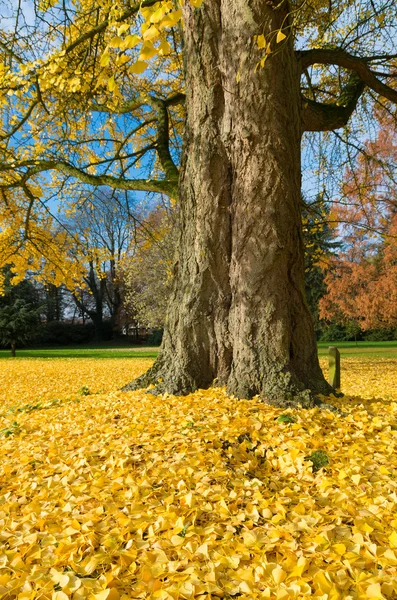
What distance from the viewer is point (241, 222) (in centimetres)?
389

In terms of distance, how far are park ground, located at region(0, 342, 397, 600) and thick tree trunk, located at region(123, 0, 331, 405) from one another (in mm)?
400

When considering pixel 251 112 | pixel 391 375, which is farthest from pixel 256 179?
pixel 391 375

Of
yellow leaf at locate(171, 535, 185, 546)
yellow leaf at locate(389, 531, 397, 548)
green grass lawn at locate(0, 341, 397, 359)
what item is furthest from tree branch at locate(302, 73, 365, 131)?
green grass lawn at locate(0, 341, 397, 359)

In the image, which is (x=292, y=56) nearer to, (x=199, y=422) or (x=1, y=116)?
(x=199, y=422)

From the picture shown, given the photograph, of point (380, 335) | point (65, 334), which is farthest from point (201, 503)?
point (65, 334)

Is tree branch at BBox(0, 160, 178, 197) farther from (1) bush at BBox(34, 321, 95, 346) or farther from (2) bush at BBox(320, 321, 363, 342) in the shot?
(2) bush at BBox(320, 321, 363, 342)

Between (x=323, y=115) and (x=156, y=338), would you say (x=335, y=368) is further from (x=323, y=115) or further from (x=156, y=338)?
(x=156, y=338)

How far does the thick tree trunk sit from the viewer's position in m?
3.78

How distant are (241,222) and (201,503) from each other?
7.99ft

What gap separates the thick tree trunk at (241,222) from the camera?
3.78 meters

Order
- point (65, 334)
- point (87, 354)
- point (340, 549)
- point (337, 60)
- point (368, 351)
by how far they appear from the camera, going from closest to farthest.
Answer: point (340, 549), point (337, 60), point (368, 351), point (87, 354), point (65, 334)

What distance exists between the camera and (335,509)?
86.2 inches

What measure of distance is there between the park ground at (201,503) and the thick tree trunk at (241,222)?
40cm

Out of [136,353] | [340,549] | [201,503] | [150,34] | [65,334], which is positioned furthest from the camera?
[65,334]
